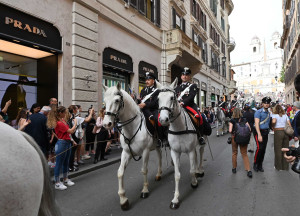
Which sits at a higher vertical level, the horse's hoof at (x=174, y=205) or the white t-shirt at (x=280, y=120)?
the white t-shirt at (x=280, y=120)

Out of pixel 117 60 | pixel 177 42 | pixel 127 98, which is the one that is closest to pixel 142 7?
pixel 177 42

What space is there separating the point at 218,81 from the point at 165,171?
25826 mm

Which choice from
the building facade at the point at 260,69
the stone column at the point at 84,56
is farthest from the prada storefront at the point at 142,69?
the building facade at the point at 260,69

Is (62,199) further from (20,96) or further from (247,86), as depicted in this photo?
(247,86)

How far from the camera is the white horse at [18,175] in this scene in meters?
1.16

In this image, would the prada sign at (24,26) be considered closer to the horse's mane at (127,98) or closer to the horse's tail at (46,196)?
the horse's mane at (127,98)

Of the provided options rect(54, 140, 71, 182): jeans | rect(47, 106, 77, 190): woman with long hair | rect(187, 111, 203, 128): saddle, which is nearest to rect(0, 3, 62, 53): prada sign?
rect(47, 106, 77, 190): woman with long hair

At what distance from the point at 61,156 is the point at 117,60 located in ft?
23.7

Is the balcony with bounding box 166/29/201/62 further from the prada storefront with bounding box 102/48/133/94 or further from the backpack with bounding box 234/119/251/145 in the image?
the backpack with bounding box 234/119/251/145

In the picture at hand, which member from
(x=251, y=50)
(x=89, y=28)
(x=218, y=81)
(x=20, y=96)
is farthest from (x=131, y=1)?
(x=251, y=50)

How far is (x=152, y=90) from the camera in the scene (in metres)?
5.20

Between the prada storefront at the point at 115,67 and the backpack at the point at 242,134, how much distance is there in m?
6.22

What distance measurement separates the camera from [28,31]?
7.37 meters

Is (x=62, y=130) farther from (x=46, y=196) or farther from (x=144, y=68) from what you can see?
(x=144, y=68)
